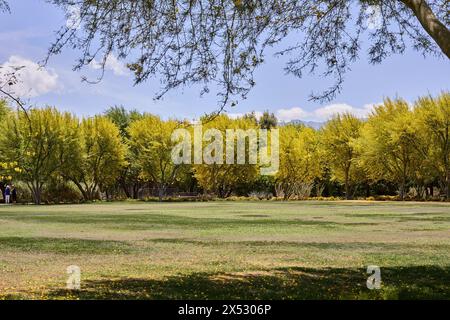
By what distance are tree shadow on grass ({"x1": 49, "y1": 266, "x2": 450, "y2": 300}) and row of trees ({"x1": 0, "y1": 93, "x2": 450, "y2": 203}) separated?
38558 mm

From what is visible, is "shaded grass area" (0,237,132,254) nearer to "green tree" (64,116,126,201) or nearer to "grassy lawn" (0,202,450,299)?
"grassy lawn" (0,202,450,299)

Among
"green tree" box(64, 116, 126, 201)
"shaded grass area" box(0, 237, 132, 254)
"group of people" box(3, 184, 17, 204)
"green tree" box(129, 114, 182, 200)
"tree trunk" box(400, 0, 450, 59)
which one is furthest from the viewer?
"green tree" box(129, 114, 182, 200)

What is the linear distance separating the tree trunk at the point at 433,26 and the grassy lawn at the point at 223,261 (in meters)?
3.65

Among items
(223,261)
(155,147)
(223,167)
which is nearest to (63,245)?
(223,261)

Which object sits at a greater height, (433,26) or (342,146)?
(342,146)

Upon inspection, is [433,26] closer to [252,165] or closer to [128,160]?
[252,165]

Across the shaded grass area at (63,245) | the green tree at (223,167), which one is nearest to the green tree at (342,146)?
the green tree at (223,167)

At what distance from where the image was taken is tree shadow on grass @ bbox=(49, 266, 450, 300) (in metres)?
8.70

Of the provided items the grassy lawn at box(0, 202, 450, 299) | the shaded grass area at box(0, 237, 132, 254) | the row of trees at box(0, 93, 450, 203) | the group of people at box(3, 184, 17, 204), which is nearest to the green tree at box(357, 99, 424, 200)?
the row of trees at box(0, 93, 450, 203)

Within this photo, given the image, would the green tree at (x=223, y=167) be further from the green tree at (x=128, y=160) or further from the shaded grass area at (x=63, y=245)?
the shaded grass area at (x=63, y=245)

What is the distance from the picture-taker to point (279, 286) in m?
9.66

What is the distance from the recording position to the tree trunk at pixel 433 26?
8.55 meters

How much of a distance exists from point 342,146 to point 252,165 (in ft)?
32.0

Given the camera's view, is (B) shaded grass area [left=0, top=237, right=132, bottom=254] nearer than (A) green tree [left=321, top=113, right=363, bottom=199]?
Yes
